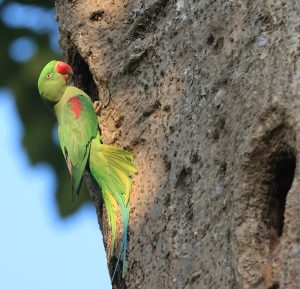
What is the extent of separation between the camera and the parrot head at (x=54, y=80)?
3.58 metres

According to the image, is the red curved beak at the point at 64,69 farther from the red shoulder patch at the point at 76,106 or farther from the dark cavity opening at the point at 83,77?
the red shoulder patch at the point at 76,106

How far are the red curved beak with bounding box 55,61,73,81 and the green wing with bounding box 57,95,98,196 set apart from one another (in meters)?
0.12

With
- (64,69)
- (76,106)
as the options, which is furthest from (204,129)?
(64,69)

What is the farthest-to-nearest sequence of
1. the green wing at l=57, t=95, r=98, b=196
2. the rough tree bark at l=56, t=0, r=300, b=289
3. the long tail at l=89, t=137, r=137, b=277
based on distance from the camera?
1. the green wing at l=57, t=95, r=98, b=196
2. the long tail at l=89, t=137, r=137, b=277
3. the rough tree bark at l=56, t=0, r=300, b=289

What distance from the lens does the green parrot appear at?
3.11 m

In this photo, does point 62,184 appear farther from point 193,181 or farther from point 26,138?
point 193,181

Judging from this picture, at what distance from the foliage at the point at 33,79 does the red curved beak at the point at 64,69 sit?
0.74 metres

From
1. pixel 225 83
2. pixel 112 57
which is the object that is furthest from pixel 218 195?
pixel 112 57

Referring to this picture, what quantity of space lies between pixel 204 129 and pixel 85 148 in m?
0.70

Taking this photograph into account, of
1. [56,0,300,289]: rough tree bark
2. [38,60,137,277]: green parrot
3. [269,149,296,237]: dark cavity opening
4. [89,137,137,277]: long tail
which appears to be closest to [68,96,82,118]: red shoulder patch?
[38,60,137,277]: green parrot

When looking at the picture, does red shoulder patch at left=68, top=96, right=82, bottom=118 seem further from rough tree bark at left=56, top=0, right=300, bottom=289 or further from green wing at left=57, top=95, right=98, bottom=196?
rough tree bark at left=56, top=0, right=300, bottom=289

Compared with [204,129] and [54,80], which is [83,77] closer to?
[54,80]

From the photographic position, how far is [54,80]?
12.0ft

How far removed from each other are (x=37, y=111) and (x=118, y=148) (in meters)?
1.34
